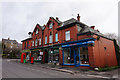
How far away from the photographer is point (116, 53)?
19.0 m

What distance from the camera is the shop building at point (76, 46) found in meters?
13.3

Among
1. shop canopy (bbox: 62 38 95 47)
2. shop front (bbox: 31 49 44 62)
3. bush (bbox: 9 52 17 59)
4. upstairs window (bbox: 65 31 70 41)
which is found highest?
upstairs window (bbox: 65 31 70 41)

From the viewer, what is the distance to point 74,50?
1583 centimetres

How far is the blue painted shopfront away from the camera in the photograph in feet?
45.9

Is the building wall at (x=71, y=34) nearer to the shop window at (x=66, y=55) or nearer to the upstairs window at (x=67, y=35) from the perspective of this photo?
the upstairs window at (x=67, y=35)

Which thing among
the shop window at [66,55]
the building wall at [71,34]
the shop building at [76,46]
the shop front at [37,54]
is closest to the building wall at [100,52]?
the shop building at [76,46]

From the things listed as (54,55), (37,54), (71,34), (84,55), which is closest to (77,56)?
(84,55)

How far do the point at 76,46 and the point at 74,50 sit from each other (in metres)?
0.85

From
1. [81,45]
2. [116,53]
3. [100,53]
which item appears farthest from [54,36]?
[116,53]

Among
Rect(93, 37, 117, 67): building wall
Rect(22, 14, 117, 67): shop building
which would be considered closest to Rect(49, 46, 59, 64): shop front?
Rect(22, 14, 117, 67): shop building

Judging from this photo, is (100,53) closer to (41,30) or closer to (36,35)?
(41,30)

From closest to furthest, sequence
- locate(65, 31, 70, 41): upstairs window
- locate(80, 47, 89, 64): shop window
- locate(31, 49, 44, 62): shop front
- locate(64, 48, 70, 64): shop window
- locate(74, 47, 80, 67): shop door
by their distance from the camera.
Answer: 1. locate(80, 47, 89, 64): shop window
2. locate(74, 47, 80, 67): shop door
3. locate(64, 48, 70, 64): shop window
4. locate(65, 31, 70, 41): upstairs window
5. locate(31, 49, 44, 62): shop front

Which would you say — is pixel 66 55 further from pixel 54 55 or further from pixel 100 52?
pixel 100 52

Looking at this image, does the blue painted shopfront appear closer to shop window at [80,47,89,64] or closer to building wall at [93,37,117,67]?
shop window at [80,47,89,64]
